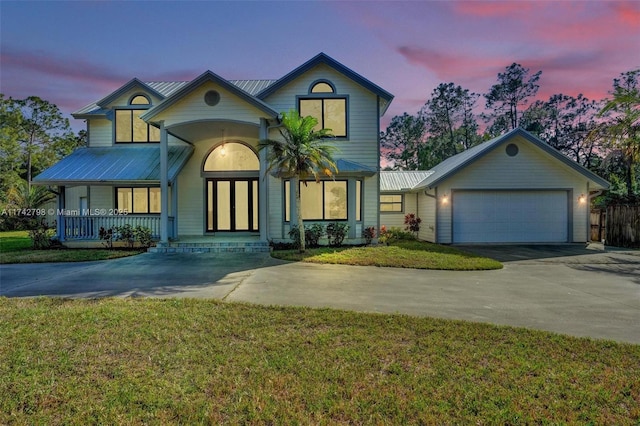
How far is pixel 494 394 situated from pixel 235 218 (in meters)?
13.7

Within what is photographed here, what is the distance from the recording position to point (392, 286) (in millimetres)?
7605

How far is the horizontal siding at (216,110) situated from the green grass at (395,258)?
5.26 m

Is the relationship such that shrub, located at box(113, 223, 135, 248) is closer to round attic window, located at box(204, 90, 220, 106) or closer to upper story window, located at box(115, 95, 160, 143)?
upper story window, located at box(115, 95, 160, 143)

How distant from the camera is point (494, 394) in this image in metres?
3.18

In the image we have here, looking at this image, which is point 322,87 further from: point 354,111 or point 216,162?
point 216,162

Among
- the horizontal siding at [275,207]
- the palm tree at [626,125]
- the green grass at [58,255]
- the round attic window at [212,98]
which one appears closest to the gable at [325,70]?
the round attic window at [212,98]

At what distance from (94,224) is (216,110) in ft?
22.5

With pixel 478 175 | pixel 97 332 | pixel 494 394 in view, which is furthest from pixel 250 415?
pixel 478 175

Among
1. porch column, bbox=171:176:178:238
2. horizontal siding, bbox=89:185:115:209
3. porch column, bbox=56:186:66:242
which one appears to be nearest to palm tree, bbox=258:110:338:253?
porch column, bbox=171:176:178:238

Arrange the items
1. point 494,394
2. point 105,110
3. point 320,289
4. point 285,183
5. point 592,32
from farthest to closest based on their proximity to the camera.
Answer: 1. point 105,110
2. point 285,183
3. point 592,32
4. point 320,289
5. point 494,394

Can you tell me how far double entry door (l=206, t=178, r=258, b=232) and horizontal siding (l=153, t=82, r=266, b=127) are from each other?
329 cm

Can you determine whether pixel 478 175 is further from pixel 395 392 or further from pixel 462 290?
pixel 395 392

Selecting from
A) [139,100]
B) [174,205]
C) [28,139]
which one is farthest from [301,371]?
[28,139]

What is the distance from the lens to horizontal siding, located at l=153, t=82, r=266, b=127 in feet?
42.8
